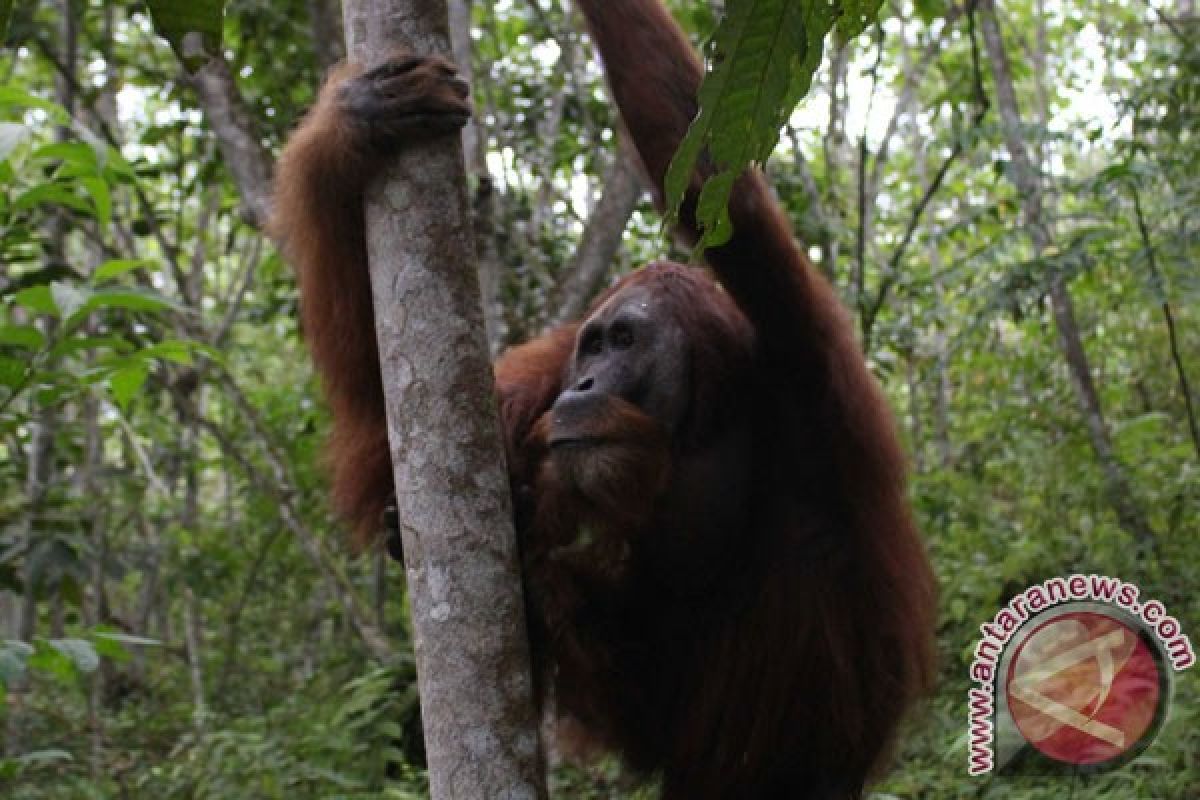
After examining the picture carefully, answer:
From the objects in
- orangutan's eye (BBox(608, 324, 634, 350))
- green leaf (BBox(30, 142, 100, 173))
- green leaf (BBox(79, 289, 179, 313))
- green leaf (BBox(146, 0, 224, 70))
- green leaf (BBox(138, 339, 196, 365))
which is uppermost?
green leaf (BBox(30, 142, 100, 173))

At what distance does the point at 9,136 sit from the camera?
102 inches

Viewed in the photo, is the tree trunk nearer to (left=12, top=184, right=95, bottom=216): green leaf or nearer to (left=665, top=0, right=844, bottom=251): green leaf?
(left=665, top=0, right=844, bottom=251): green leaf

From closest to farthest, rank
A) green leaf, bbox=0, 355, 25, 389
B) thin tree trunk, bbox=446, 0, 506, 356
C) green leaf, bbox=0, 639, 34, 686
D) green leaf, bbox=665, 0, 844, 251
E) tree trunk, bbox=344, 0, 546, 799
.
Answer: green leaf, bbox=665, 0, 844, 251 → tree trunk, bbox=344, 0, 546, 799 → green leaf, bbox=0, 639, 34, 686 → green leaf, bbox=0, 355, 25, 389 → thin tree trunk, bbox=446, 0, 506, 356

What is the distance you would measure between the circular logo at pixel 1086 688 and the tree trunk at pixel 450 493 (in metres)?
1.92

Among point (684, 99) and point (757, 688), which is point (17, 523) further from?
point (684, 99)

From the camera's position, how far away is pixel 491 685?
1723 mm

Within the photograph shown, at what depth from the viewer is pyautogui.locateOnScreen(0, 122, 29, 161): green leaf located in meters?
2.53

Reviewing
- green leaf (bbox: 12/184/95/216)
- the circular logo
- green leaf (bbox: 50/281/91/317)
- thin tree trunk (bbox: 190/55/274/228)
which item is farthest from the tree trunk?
thin tree trunk (bbox: 190/55/274/228)

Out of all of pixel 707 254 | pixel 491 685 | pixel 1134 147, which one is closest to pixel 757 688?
pixel 707 254

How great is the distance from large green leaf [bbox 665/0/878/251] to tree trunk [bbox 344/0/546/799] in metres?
1.06

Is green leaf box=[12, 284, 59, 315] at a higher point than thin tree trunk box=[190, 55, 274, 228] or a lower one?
lower

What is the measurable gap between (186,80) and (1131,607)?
4462 millimetres

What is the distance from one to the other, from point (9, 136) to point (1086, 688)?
288 cm

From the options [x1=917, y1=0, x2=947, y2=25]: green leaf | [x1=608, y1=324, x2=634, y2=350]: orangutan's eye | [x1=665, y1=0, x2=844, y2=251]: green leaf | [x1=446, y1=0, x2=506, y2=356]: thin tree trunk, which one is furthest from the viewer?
[x1=917, y1=0, x2=947, y2=25]: green leaf
